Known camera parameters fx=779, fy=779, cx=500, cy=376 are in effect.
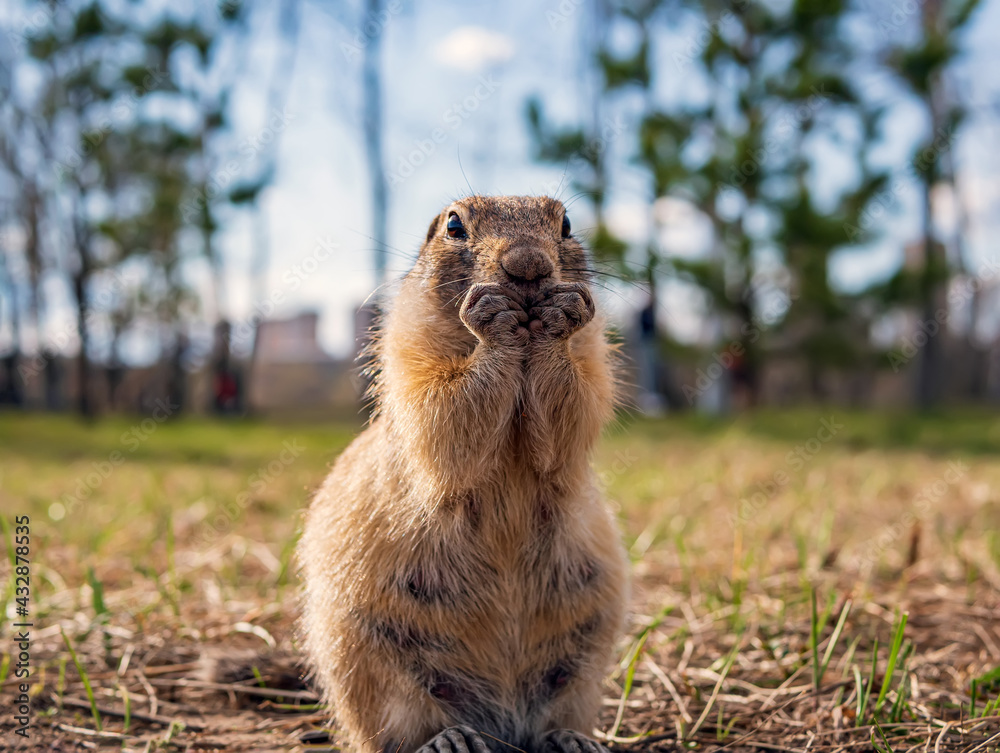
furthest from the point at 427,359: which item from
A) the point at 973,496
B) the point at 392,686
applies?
the point at 973,496

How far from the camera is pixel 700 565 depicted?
14.3 feet

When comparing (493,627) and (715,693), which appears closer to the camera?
(493,627)

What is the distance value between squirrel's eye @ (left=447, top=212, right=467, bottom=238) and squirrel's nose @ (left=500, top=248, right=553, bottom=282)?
42 centimetres

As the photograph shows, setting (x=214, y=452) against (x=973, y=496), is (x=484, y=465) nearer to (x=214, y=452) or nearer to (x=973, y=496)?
(x=973, y=496)

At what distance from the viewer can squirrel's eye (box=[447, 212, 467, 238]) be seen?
105 inches
